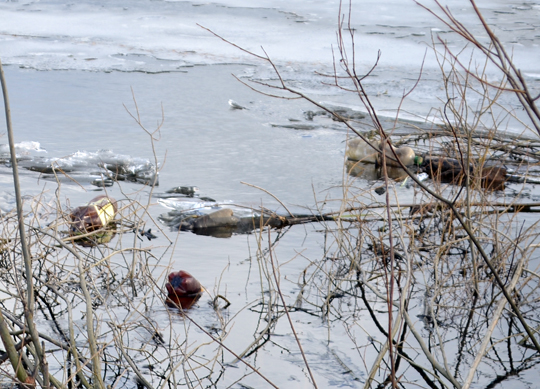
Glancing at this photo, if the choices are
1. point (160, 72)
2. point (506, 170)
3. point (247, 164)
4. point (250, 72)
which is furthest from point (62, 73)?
point (506, 170)

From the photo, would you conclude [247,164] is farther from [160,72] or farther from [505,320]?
[160,72]

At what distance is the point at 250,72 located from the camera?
8.09 metres

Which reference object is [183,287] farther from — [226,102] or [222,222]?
[226,102]

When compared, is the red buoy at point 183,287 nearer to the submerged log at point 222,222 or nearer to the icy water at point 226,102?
the icy water at point 226,102

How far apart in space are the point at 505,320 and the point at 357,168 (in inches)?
95.1

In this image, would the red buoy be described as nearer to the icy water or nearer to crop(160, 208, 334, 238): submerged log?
the icy water

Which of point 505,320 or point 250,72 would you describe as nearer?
point 505,320

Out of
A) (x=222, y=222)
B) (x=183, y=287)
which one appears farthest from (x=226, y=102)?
(x=183, y=287)

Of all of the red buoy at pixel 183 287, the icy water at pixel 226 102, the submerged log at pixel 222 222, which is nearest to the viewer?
the red buoy at pixel 183 287

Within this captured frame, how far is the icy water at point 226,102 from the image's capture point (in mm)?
2869

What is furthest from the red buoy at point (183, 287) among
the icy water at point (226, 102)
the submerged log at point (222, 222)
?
the submerged log at point (222, 222)

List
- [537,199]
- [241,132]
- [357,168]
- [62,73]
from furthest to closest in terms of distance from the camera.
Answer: [62,73] → [241,132] → [357,168] → [537,199]

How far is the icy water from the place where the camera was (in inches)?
113

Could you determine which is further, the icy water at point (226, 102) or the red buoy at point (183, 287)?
the icy water at point (226, 102)
